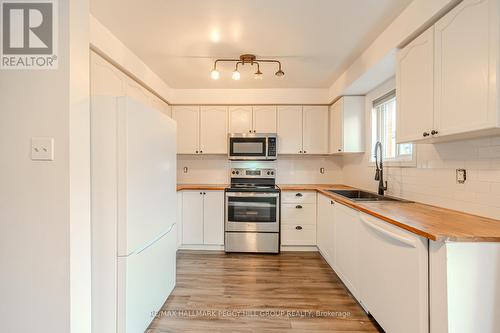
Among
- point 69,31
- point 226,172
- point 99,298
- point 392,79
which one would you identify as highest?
point 392,79

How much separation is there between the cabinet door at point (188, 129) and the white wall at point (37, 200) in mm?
2499

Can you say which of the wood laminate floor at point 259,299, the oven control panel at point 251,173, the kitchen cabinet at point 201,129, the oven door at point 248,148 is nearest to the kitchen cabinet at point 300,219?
the wood laminate floor at point 259,299

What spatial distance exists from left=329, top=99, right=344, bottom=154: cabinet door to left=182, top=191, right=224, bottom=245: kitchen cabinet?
174 cm

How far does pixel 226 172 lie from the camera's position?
157 inches

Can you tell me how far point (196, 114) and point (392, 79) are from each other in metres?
2.62

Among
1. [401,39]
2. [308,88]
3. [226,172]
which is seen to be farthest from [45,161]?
[308,88]

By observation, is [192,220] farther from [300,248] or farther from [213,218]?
[300,248]

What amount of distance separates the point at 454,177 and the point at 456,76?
0.73m

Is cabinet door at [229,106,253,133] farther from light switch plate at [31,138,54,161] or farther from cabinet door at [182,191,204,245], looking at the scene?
light switch plate at [31,138,54,161]

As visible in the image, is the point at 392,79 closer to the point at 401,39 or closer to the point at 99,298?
the point at 401,39

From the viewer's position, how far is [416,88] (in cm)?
169

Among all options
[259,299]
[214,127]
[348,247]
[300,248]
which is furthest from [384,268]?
[214,127]

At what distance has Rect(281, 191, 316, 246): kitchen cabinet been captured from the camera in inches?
133
